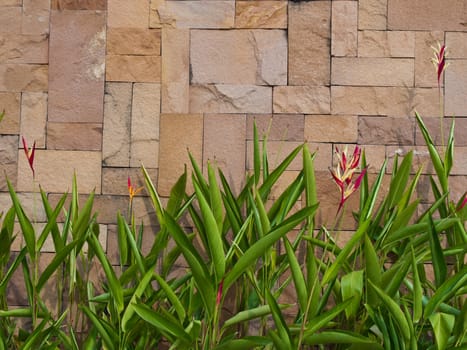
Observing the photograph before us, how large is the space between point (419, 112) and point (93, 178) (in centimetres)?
106

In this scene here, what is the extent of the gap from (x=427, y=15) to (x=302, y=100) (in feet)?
1.59

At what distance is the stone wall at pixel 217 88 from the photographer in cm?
223

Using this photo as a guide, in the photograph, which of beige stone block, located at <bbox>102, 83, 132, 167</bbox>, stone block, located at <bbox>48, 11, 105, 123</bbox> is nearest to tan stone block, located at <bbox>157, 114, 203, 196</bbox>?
beige stone block, located at <bbox>102, 83, 132, 167</bbox>

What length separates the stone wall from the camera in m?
2.23

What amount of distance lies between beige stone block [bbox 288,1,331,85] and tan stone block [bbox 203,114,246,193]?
0.73 ft

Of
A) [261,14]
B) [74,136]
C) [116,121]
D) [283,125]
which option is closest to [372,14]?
[261,14]

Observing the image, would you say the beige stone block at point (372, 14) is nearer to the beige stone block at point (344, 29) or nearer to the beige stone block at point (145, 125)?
the beige stone block at point (344, 29)

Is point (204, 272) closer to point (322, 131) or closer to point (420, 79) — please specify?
point (322, 131)

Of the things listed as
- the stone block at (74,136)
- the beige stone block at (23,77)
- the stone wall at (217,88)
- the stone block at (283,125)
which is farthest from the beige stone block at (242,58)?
the beige stone block at (23,77)

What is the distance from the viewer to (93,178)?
2.24 m

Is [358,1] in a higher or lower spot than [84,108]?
higher

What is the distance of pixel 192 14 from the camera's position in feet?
7.41

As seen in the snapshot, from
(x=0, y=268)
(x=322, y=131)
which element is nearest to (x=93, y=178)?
Answer: (x=0, y=268)

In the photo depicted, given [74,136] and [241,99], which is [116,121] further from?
[241,99]
